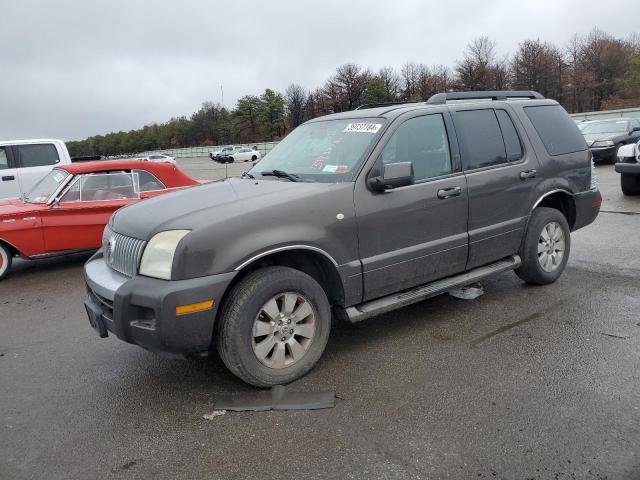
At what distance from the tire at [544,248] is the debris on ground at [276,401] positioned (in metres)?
2.74

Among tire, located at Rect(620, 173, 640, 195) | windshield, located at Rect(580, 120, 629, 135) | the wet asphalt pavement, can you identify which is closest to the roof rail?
the wet asphalt pavement

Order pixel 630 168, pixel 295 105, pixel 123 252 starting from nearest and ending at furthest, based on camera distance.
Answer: pixel 123 252, pixel 630 168, pixel 295 105

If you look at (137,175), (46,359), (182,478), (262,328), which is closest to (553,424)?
(262,328)

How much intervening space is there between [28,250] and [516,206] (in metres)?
6.26

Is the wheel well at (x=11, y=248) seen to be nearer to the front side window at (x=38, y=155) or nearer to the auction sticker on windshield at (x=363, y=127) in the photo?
the front side window at (x=38, y=155)

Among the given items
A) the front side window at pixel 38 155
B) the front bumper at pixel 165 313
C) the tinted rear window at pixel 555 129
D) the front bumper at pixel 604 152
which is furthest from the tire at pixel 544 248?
the front bumper at pixel 604 152

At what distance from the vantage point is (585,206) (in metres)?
5.72

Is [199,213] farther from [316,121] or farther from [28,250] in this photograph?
[28,250]

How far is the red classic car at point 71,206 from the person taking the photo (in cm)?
726

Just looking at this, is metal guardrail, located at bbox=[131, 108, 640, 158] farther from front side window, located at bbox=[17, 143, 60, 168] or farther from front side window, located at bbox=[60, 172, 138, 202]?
front side window, located at bbox=[17, 143, 60, 168]

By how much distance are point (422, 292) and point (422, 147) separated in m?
1.20

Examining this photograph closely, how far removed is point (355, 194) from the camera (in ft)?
13.0

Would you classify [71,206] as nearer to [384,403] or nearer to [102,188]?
[102,188]

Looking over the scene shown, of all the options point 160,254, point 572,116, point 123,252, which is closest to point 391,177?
point 160,254
